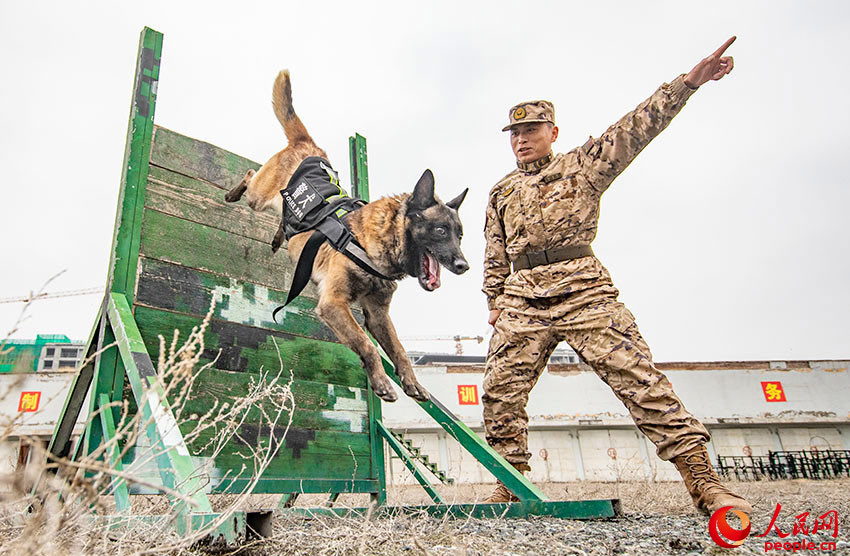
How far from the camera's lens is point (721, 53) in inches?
104

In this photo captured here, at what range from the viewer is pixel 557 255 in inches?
124

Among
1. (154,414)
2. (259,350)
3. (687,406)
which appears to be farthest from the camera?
(687,406)

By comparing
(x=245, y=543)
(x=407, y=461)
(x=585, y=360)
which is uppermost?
(x=585, y=360)

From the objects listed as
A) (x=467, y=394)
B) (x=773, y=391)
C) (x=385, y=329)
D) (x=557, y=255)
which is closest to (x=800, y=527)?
(x=557, y=255)

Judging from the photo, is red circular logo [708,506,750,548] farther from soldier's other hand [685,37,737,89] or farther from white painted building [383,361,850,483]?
white painted building [383,361,850,483]

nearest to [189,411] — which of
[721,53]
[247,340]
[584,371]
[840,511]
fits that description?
[247,340]

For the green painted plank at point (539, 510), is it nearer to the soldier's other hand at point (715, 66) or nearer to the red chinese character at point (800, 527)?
the red chinese character at point (800, 527)

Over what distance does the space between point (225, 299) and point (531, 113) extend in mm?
2146

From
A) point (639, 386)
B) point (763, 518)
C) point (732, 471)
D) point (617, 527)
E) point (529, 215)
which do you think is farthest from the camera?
point (732, 471)

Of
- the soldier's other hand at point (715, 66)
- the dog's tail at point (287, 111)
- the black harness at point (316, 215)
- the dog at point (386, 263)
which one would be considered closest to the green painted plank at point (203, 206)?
the black harness at point (316, 215)

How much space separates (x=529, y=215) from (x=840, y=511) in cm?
227

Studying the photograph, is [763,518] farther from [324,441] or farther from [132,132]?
[132,132]

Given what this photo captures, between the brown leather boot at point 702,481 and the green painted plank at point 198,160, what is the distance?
10.0 feet

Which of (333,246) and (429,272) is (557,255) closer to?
(429,272)
